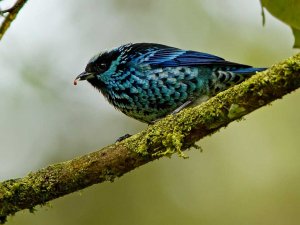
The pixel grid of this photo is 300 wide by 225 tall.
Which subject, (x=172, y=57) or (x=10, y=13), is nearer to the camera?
(x=10, y=13)

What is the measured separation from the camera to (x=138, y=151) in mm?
4309

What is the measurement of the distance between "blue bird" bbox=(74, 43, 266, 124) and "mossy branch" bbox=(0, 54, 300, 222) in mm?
1485

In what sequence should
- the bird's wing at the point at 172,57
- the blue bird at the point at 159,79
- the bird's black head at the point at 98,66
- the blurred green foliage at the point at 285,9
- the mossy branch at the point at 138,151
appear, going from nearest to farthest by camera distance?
the blurred green foliage at the point at 285,9 → the mossy branch at the point at 138,151 → the blue bird at the point at 159,79 → the bird's wing at the point at 172,57 → the bird's black head at the point at 98,66

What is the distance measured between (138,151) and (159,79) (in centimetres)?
185

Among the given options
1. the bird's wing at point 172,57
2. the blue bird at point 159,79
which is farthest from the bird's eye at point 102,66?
the bird's wing at point 172,57

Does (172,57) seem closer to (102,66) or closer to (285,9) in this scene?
(102,66)

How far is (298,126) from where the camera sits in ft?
35.0

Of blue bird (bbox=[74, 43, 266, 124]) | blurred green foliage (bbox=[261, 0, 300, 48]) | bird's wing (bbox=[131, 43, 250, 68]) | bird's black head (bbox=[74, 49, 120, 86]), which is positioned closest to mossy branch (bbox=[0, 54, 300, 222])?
blurred green foliage (bbox=[261, 0, 300, 48])

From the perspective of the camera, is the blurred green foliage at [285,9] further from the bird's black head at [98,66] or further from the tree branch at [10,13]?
the bird's black head at [98,66]

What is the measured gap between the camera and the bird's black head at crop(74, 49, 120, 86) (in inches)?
253

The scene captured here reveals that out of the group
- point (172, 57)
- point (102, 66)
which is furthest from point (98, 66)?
point (172, 57)

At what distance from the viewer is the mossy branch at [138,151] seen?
3908mm

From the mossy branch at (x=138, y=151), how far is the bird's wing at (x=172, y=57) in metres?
1.85

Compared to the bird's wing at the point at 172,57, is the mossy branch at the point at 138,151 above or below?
below
